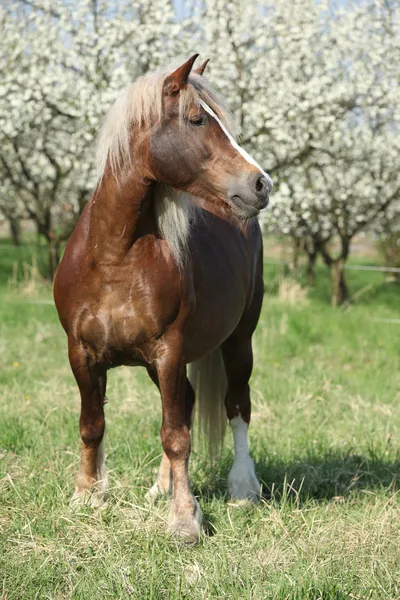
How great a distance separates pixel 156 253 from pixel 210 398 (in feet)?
4.36

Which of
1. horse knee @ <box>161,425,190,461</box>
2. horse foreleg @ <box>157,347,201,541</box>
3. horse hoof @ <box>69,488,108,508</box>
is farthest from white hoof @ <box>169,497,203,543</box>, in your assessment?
horse hoof @ <box>69,488,108,508</box>

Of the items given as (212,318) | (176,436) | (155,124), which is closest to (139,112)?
(155,124)

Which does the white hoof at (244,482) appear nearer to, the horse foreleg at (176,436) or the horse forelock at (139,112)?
the horse foreleg at (176,436)

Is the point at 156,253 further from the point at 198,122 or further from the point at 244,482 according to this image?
the point at 244,482

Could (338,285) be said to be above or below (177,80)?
below

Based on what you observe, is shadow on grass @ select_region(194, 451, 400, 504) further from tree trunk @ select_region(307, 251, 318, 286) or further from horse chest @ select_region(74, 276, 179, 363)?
tree trunk @ select_region(307, 251, 318, 286)

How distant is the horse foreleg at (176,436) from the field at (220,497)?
4.7 inches

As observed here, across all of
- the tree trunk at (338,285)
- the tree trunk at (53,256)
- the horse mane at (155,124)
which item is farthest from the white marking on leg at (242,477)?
the tree trunk at (53,256)

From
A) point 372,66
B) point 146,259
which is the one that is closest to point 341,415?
point 146,259

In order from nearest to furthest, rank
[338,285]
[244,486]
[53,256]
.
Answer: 1. [244,486]
2. [53,256]
3. [338,285]

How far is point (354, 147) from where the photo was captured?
12680 millimetres

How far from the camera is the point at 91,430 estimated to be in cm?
348

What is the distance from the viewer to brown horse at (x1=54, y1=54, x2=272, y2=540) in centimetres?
298

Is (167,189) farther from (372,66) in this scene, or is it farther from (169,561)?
(372,66)
